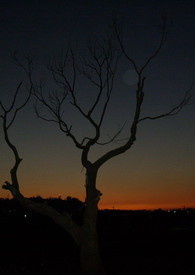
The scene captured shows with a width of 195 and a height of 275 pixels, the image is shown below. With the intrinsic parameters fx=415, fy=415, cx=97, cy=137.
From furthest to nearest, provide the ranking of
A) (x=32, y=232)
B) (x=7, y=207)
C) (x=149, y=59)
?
(x=7, y=207) < (x=32, y=232) < (x=149, y=59)

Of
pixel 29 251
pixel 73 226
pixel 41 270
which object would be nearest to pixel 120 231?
pixel 29 251

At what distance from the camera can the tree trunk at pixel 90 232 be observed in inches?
593

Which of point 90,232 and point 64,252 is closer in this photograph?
point 90,232

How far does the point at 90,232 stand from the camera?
596 inches

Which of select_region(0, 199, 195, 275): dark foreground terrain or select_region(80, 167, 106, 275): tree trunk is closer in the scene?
select_region(80, 167, 106, 275): tree trunk

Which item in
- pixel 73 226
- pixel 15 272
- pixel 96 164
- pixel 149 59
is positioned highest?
pixel 149 59

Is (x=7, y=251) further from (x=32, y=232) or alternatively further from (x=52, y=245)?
(x=32, y=232)

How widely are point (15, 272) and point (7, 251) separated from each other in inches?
339

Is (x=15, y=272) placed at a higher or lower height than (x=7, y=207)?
→ lower

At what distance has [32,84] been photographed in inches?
703

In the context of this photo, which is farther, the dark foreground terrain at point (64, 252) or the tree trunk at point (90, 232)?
the dark foreground terrain at point (64, 252)

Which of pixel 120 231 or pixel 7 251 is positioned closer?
pixel 7 251

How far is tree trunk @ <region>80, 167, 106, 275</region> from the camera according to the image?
49.4 feet

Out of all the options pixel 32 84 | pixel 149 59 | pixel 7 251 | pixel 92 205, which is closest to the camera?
pixel 92 205
